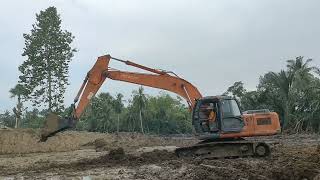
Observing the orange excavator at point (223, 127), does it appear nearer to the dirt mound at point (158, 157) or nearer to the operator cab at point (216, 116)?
the operator cab at point (216, 116)

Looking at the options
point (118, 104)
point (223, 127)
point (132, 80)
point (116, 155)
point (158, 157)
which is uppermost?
point (118, 104)

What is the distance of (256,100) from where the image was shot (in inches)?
2158

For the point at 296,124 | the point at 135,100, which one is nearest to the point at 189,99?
the point at 296,124

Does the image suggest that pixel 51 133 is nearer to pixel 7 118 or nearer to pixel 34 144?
pixel 34 144

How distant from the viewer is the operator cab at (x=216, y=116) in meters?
17.4

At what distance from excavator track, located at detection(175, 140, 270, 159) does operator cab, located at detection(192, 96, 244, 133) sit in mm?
502

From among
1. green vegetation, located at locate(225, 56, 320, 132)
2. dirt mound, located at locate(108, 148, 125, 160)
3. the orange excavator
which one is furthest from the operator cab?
green vegetation, located at locate(225, 56, 320, 132)

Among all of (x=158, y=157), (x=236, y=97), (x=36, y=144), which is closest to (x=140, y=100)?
(x=36, y=144)

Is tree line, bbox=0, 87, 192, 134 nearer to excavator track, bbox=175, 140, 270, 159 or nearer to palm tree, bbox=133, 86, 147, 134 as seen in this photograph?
palm tree, bbox=133, 86, 147, 134

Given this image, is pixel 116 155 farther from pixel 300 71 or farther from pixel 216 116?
pixel 300 71

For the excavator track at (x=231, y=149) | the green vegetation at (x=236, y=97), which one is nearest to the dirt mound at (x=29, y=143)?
the green vegetation at (x=236, y=97)

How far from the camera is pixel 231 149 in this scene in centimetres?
1767

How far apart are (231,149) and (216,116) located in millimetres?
1331

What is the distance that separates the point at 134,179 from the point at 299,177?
3924 mm
